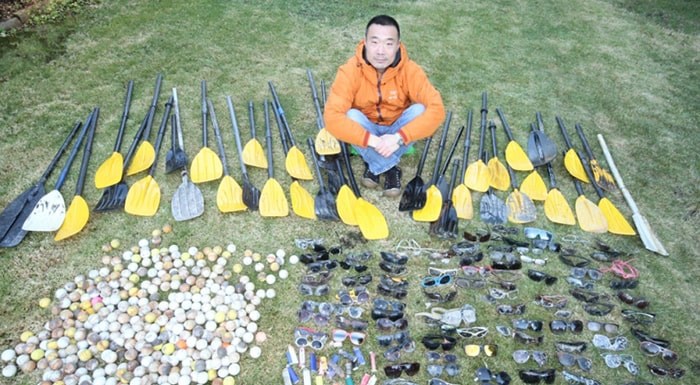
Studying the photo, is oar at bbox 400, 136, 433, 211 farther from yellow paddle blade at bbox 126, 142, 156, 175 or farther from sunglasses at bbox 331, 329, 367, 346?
yellow paddle blade at bbox 126, 142, 156, 175

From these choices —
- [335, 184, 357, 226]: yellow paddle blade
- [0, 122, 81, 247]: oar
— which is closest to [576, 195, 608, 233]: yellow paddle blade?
[335, 184, 357, 226]: yellow paddle blade

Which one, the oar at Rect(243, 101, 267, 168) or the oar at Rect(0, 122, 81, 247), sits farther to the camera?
the oar at Rect(243, 101, 267, 168)

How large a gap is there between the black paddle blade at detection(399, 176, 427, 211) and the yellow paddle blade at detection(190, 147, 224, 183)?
53.4 inches

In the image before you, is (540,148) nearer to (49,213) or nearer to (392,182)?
(392,182)

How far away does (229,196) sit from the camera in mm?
3381

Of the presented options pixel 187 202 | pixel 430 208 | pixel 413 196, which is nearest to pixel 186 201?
pixel 187 202

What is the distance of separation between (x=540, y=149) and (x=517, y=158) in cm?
22

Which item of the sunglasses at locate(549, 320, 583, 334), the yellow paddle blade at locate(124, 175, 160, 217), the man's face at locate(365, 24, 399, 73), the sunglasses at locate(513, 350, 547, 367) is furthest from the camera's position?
the yellow paddle blade at locate(124, 175, 160, 217)

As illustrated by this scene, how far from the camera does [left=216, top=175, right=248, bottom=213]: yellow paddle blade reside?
3324 mm

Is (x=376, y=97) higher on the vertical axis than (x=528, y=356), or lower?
higher

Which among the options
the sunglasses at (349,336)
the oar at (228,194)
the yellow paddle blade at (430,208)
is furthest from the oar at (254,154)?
the sunglasses at (349,336)

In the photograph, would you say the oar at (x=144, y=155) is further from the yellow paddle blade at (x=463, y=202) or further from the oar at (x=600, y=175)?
the oar at (x=600, y=175)

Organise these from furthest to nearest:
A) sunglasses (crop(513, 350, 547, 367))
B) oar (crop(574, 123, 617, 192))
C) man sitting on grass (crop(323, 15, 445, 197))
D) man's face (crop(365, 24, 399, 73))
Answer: oar (crop(574, 123, 617, 192))
man sitting on grass (crop(323, 15, 445, 197))
man's face (crop(365, 24, 399, 73))
sunglasses (crop(513, 350, 547, 367))

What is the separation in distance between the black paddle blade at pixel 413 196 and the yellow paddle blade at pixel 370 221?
0.65ft
